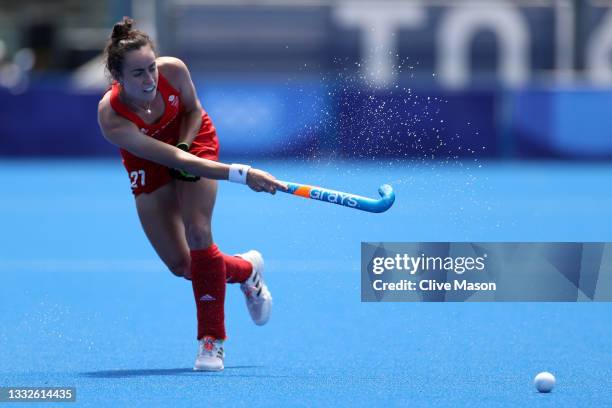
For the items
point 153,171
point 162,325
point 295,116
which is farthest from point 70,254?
point 295,116

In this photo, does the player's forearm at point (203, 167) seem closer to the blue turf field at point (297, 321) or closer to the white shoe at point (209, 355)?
the white shoe at point (209, 355)

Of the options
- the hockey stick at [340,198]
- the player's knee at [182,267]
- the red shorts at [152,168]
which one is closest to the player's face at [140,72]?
the red shorts at [152,168]

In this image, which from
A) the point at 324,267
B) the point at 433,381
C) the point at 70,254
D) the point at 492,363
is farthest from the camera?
the point at 70,254

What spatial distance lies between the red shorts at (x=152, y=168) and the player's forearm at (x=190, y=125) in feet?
0.12

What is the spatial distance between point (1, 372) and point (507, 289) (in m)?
2.32

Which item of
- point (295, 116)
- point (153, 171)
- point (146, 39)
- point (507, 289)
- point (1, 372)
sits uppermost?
point (295, 116)

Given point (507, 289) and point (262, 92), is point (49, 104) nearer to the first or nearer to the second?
point (262, 92)

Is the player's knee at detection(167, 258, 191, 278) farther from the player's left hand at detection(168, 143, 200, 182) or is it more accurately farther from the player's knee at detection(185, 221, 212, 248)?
the player's left hand at detection(168, 143, 200, 182)

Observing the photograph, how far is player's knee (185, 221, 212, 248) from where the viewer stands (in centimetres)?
572

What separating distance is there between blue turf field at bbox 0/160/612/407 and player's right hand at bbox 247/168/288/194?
84 cm

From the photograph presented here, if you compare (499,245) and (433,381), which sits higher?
(499,245)

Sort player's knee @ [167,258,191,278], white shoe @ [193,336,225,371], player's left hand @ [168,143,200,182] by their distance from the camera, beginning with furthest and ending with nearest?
player's knee @ [167,258,191,278], player's left hand @ [168,143,200,182], white shoe @ [193,336,225,371]

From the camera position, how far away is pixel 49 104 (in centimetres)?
1842

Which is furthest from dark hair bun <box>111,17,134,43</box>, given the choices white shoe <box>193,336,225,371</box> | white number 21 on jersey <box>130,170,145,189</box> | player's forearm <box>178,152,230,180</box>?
white shoe <box>193,336,225,371</box>
